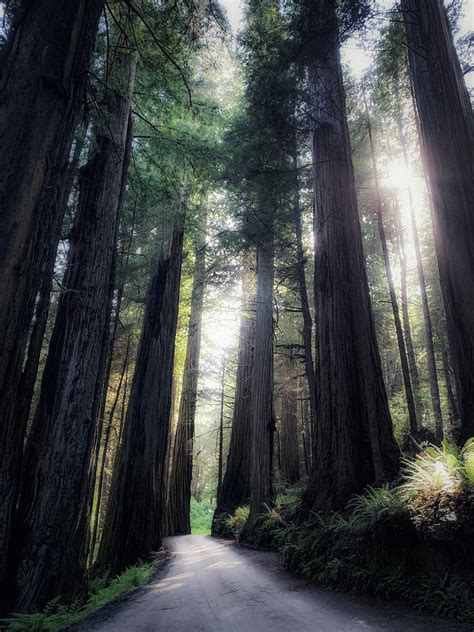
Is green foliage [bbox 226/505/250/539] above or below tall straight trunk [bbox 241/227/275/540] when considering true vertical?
below

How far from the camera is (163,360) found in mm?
9219

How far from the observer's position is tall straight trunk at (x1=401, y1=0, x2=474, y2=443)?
519 centimetres

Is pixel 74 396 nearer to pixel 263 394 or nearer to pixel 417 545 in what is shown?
pixel 417 545

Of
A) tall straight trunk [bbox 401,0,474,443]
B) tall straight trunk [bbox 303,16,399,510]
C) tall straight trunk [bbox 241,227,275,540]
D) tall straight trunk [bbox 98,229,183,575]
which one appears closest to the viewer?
tall straight trunk [bbox 401,0,474,443]

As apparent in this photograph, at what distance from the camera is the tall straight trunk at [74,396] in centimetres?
437

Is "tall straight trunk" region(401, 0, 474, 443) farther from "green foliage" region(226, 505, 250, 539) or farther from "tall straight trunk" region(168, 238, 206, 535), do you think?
"tall straight trunk" region(168, 238, 206, 535)

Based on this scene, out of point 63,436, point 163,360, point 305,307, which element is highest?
point 305,307

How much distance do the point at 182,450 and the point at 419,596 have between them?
13.0 meters

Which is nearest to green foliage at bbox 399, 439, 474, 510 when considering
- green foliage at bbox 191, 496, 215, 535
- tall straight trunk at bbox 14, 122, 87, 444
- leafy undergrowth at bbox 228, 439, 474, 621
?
leafy undergrowth at bbox 228, 439, 474, 621

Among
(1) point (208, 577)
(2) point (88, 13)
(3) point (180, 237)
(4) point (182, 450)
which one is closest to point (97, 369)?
(1) point (208, 577)

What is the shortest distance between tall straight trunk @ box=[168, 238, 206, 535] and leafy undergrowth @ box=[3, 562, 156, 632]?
30.9 feet

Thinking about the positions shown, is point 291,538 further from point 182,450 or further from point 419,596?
point 182,450

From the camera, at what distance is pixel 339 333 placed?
6484 millimetres

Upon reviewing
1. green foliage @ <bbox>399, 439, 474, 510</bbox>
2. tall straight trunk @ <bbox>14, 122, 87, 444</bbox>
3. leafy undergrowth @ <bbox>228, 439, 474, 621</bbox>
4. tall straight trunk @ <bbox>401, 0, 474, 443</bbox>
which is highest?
tall straight trunk @ <bbox>401, 0, 474, 443</bbox>
